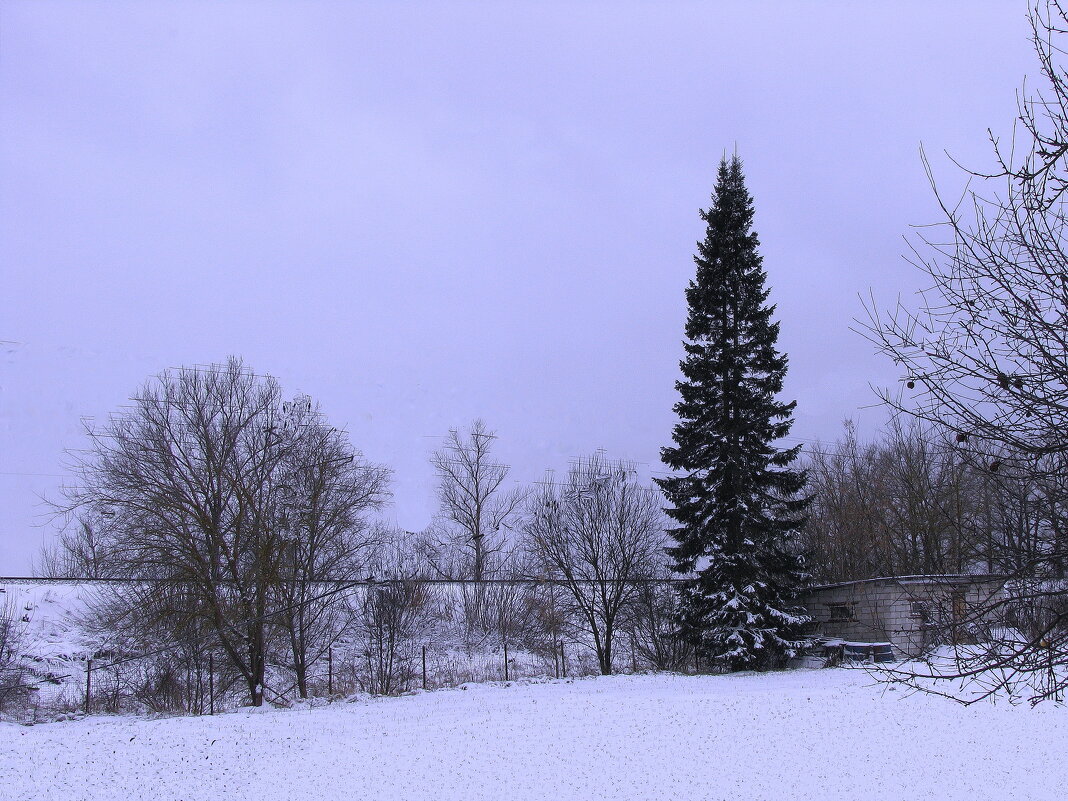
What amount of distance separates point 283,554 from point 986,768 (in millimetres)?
17654

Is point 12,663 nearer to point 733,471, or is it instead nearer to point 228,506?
point 228,506

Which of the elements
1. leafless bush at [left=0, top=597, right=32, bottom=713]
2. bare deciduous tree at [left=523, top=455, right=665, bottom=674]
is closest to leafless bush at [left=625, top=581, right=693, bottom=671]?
bare deciduous tree at [left=523, top=455, right=665, bottom=674]

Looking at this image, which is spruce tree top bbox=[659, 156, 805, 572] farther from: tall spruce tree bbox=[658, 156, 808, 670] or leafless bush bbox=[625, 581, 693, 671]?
leafless bush bbox=[625, 581, 693, 671]

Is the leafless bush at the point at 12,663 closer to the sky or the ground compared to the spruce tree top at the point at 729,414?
closer to the ground

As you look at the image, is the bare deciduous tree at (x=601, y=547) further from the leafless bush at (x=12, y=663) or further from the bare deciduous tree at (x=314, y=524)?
the leafless bush at (x=12, y=663)

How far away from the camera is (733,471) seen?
2553 centimetres

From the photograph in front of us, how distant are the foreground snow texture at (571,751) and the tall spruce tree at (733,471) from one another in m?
5.85

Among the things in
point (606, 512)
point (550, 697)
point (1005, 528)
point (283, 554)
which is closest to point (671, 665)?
point (606, 512)

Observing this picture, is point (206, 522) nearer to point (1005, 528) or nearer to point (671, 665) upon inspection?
point (671, 665)

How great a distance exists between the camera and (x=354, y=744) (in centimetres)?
1489

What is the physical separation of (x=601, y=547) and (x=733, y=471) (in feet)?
20.0

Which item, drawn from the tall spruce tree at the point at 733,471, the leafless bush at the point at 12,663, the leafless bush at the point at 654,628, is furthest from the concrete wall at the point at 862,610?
the leafless bush at the point at 12,663

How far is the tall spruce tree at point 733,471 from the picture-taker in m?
24.7

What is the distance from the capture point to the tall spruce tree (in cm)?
2469
